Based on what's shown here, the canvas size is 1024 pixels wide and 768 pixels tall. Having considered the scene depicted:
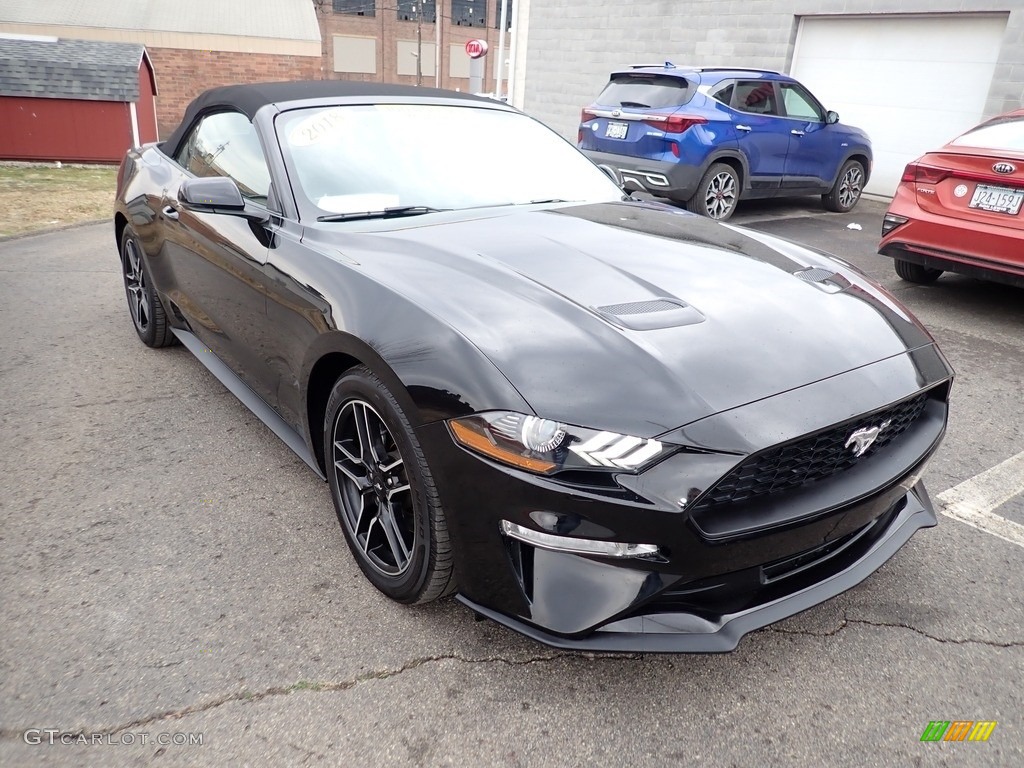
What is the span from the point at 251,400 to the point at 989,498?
9.86ft

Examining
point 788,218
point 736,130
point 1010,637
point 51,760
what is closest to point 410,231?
point 51,760

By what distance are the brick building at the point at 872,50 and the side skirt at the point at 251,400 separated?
33.3 feet

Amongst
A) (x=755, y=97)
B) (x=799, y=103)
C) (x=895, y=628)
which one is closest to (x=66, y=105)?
(x=755, y=97)

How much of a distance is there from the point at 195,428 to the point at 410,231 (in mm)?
1582

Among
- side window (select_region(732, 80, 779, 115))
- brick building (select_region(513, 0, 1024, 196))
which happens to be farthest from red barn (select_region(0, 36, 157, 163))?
side window (select_region(732, 80, 779, 115))

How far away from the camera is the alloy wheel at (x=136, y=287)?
4.46 metres

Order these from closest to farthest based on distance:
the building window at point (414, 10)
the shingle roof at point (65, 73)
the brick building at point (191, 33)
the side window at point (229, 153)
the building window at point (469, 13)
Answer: the side window at point (229, 153), the shingle roof at point (65, 73), the brick building at point (191, 33), the building window at point (414, 10), the building window at point (469, 13)

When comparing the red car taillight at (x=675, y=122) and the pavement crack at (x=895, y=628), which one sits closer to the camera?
the pavement crack at (x=895, y=628)

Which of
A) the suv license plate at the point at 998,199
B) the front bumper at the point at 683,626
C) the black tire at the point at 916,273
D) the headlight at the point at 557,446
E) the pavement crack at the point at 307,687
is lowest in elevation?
the pavement crack at the point at 307,687

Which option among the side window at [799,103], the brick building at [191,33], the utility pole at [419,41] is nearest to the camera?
the side window at [799,103]

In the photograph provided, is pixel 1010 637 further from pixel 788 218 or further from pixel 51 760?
pixel 788 218

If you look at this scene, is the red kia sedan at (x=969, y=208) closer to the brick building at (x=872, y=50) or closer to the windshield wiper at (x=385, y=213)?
the windshield wiper at (x=385, y=213)

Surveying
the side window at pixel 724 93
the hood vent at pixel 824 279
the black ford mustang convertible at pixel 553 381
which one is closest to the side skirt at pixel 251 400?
the black ford mustang convertible at pixel 553 381

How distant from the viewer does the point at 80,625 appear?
7.51ft
